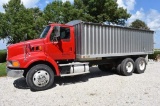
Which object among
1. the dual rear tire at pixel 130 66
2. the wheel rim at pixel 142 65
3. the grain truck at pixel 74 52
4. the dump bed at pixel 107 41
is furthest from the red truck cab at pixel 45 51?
the wheel rim at pixel 142 65

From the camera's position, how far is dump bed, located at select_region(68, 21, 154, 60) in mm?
10648

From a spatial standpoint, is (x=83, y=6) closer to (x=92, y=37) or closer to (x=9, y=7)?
(x=9, y=7)

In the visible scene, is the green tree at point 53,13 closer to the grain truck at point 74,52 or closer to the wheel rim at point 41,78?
the grain truck at point 74,52

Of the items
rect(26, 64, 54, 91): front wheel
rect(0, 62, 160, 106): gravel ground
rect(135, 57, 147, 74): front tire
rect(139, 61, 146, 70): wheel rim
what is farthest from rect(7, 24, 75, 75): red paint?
rect(139, 61, 146, 70): wheel rim

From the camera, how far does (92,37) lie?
10945 millimetres

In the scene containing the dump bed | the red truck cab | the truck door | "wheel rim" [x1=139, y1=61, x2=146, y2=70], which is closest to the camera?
the red truck cab

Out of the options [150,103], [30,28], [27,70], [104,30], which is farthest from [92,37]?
[30,28]

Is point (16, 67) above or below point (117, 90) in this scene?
above

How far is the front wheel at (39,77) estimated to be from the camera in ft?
29.8

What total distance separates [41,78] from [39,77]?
3.8 inches

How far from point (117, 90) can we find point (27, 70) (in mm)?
3805

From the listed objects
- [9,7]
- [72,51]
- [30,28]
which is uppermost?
[9,7]

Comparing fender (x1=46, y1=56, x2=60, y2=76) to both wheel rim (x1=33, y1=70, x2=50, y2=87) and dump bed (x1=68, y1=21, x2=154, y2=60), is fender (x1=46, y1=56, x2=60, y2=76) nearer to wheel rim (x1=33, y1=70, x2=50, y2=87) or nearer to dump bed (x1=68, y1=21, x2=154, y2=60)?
wheel rim (x1=33, y1=70, x2=50, y2=87)

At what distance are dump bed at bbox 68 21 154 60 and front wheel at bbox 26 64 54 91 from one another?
6.39ft
